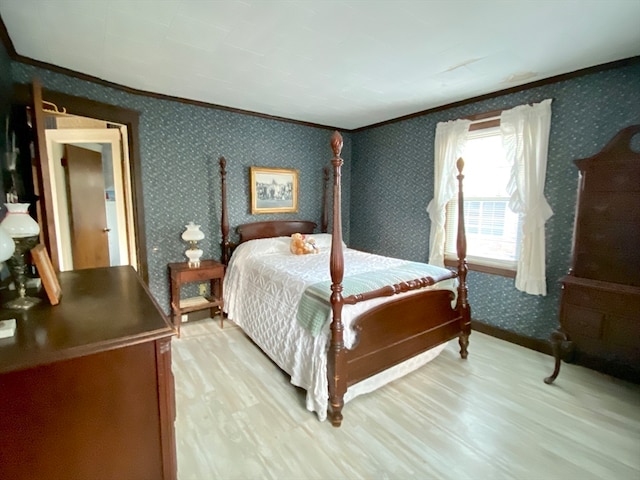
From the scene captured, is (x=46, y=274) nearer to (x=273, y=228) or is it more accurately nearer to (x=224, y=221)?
(x=224, y=221)

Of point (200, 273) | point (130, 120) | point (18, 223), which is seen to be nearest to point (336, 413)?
point (18, 223)

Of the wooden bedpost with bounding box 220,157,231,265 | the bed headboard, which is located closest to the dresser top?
the wooden bedpost with bounding box 220,157,231,265

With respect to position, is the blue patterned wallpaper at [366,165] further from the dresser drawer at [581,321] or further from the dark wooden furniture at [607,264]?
the dresser drawer at [581,321]

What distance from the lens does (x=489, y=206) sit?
327 cm

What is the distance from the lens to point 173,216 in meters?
3.43

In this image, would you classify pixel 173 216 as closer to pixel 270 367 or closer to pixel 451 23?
pixel 270 367

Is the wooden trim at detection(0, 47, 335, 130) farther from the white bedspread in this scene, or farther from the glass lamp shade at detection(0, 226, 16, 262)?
the glass lamp shade at detection(0, 226, 16, 262)

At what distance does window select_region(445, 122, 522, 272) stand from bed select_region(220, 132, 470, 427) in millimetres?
743

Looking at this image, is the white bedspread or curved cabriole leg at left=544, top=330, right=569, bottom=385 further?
curved cabriole leg at left=544, top=330, right=569, bottom=385

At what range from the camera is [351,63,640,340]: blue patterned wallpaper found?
251 centimetres

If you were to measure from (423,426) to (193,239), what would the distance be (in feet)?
8.97

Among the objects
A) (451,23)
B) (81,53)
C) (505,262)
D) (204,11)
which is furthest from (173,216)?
(505,262)

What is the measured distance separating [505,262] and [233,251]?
306cm

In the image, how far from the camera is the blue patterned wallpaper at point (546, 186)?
251 centimetres
